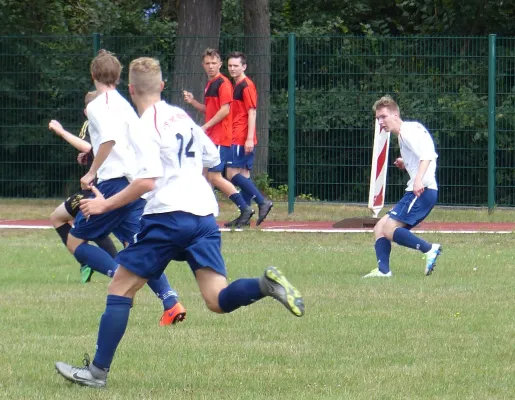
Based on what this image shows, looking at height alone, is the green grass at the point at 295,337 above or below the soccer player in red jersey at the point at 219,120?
Answer: below

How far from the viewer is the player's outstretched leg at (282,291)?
5.99 meters

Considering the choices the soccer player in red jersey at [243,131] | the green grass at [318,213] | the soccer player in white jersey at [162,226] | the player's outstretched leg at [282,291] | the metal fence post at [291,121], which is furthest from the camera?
the metal fence post at [291,121]

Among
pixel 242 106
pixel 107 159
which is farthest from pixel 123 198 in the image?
pixel 242 106

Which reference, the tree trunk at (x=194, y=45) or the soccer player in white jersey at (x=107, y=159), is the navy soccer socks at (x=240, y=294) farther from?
the tree trunk at (x=194, y=45)

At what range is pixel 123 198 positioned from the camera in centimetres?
620

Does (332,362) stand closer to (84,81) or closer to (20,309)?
(20,309)

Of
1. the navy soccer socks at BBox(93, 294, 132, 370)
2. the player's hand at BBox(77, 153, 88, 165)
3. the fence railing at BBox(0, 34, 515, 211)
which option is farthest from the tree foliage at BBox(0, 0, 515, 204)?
the navy soccer socks at BBox(93, 294, 132, 370)

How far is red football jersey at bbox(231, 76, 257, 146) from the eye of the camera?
15.6 m

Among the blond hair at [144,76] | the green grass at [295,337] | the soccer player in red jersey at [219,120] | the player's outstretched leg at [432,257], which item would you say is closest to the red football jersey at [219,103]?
the soccer player in red jersey at [219,120]

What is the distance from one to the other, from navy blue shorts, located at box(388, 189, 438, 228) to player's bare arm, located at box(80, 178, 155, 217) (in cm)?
522

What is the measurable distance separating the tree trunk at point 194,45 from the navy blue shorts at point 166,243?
41.3ft

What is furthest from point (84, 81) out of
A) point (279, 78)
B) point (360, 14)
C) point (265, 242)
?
point (360, 14)

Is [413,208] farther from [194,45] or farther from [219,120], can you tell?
[194,45]

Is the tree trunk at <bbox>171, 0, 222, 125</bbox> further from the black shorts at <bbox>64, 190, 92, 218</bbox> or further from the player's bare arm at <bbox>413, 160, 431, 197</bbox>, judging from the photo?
the black shorts at <bbox>64, 190, 92, 218</bbox>
